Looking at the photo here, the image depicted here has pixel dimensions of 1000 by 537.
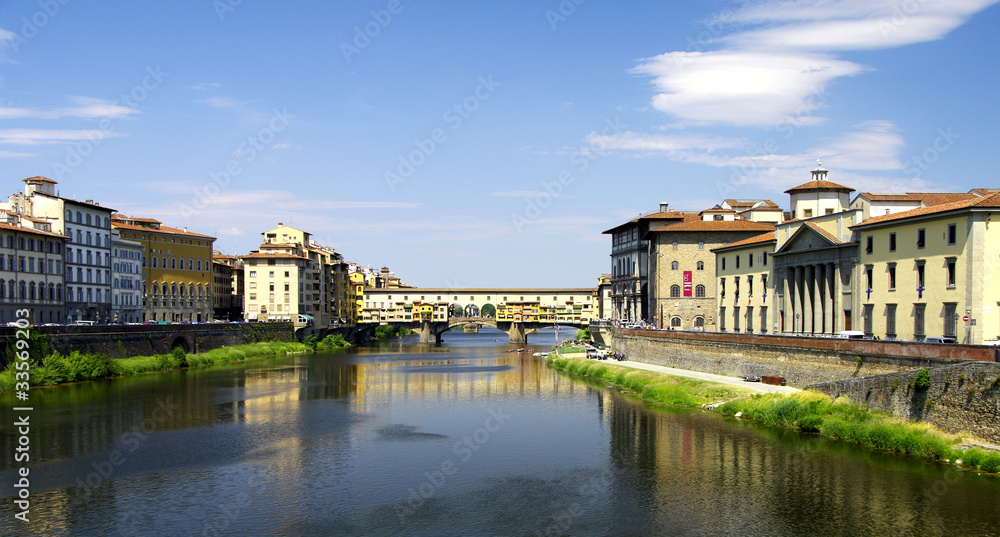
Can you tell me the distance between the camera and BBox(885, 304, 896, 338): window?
152ft

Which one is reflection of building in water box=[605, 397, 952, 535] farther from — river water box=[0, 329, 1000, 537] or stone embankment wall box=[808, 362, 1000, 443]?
stone embankment wall box=[808, 362, 1000, 443]

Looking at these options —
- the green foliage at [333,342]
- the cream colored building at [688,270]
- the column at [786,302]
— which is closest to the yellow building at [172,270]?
the green foliage at [333,342]

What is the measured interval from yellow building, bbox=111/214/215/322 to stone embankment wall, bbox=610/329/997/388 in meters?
64.2

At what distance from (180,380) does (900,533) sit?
5645 cm

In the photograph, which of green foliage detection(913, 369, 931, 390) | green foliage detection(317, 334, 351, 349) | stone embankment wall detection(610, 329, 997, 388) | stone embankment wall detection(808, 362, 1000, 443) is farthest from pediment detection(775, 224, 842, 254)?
green foliage detection(317, 334, 351, 349)

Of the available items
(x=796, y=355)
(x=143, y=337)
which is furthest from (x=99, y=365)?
(x=796, y=355)

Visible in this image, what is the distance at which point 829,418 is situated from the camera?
123 feet

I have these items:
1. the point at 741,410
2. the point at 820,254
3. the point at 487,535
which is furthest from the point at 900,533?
the point at 820,254

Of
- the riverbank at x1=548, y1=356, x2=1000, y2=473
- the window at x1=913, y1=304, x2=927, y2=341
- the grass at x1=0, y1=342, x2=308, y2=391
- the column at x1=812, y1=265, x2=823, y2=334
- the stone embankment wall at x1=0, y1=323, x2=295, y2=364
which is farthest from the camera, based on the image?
the stone embankment wall at x1=0, y1=323, x2=295, y2=364

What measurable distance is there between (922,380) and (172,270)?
9364 cm

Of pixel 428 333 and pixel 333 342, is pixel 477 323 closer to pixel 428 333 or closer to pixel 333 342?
pixel 428 333

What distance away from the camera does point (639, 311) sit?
314 ft

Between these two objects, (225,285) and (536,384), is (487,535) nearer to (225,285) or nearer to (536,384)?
(536,384)

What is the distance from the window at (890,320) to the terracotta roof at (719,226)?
37.1 m
